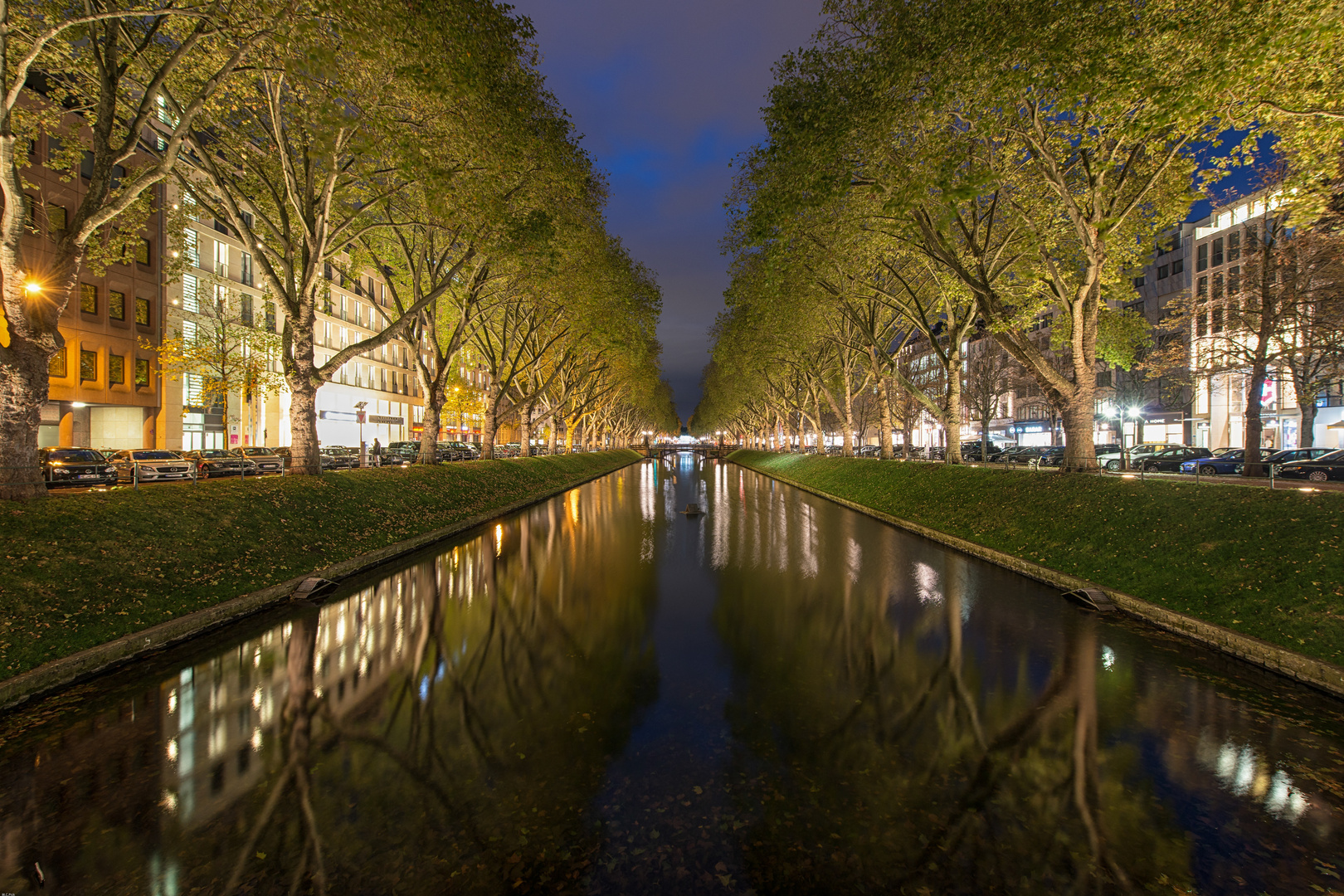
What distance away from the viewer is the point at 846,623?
792 cm

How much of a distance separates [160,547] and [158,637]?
7.97 feet

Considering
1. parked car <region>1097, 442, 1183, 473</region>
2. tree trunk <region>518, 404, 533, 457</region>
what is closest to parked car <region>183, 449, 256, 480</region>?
tree trunk <region>518, 404, 533, 457</region>

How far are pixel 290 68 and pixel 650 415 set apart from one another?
92.3m

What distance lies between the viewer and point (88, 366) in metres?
30.9

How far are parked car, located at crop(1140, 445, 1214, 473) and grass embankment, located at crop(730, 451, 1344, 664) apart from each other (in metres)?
23.9

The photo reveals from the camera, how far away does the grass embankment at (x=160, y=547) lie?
6430mm

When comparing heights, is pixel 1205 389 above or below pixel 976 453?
above

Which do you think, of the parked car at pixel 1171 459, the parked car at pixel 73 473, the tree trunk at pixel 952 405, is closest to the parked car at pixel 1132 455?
the parked car at pixel 1171 459

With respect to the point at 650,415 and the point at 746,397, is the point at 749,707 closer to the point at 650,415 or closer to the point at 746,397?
the point at 746,397

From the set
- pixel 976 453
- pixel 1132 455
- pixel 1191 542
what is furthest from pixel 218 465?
pixel 1132 455

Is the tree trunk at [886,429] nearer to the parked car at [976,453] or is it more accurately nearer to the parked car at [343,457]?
the parked car at [976,453]

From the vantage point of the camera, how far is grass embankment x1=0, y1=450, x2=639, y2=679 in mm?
6430

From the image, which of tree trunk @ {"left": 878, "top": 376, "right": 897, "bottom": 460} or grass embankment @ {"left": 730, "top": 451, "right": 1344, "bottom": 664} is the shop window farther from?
tree trunk @ {"left": 878, "top": 376, "right": 897, "bottom": 460}

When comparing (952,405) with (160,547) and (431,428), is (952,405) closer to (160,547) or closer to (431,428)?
(431,428)
